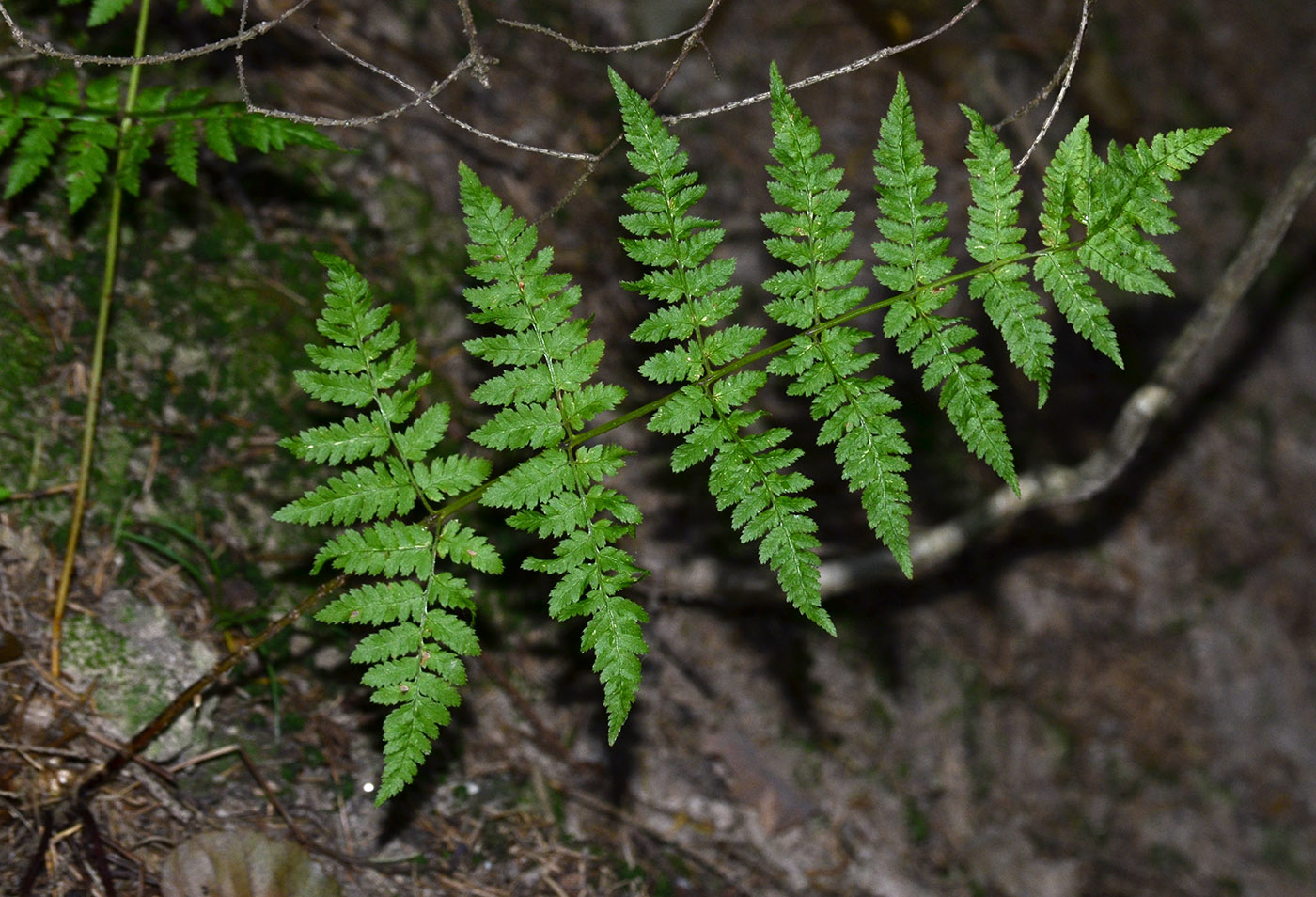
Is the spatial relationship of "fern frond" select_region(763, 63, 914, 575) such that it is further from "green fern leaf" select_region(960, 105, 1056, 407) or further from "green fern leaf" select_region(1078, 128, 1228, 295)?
"green fern leaf" select_region(1078, 128, 1228, 295)

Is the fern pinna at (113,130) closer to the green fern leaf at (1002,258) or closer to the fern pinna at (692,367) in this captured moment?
the fern pinna at (692,367)

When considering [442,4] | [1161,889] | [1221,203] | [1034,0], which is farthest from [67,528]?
[1221,203]

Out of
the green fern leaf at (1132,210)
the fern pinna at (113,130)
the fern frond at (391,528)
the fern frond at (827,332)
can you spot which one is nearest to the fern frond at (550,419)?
the fern frond at (391,528)

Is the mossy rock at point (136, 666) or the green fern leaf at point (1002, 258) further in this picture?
the mossy rock at point (136, 666)

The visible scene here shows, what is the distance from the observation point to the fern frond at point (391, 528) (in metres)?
2.26

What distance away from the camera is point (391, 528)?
7.71 ft

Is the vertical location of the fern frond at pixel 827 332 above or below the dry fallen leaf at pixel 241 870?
above

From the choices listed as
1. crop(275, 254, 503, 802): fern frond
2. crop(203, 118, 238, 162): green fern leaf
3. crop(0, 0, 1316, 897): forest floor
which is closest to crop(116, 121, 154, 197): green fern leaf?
crop(203, 118, 238, 162): green fern leaf

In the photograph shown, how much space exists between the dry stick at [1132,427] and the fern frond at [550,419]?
1693 millimetres

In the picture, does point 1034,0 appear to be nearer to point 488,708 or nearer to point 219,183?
point 219,183

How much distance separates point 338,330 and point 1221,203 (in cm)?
599

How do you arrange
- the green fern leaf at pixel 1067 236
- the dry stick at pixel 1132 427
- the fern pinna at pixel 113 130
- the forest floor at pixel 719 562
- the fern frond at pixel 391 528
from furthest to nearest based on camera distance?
the dry stick at pixel 1132 427 < the forest floor at pixel 719 562 < the fern pinna at pixel 113 130 < the green fern leaf at pixel 1067 236 < the fern frond at pixel 391 528

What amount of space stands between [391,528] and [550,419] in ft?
1.69

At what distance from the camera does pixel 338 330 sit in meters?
2.35
